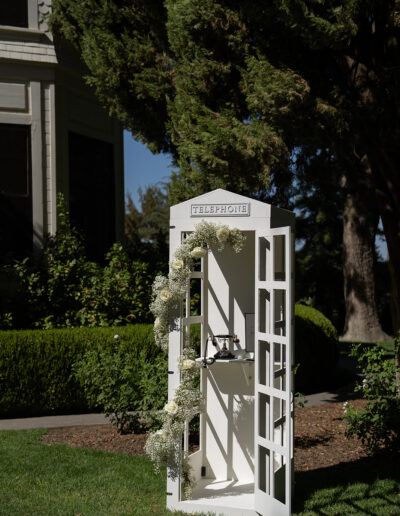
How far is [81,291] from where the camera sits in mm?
10688

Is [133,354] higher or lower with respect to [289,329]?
lower

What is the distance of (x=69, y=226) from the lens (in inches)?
448

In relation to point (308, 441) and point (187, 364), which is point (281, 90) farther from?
point (308, 441)

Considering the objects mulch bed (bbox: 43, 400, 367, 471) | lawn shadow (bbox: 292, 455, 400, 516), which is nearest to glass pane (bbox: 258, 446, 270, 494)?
lawn shadow (bbox: 292, 455, 400, 516)

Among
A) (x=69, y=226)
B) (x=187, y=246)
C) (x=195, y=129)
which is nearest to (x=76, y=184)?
(x=69, y=226)

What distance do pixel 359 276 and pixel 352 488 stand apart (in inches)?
573

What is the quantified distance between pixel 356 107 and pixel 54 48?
6.26m

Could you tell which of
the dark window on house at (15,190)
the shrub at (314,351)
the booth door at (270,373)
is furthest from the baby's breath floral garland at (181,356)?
the dark window on house at (15,190)

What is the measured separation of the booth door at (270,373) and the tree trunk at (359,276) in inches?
572

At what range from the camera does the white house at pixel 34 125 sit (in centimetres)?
1156

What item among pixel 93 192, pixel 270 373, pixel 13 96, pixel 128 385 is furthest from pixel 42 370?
pixel 13 96

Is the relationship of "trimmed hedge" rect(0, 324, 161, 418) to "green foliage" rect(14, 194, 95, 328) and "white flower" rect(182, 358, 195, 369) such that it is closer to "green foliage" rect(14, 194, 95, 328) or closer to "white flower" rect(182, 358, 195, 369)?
"green foliage" rect(14, 194, 95, 328)

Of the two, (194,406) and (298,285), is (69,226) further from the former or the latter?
(298,285)

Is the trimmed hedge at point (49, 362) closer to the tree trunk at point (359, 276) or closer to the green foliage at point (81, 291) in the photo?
the green foliage at point (81, 291)
